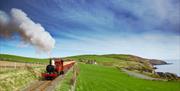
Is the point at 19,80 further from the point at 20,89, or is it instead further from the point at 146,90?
the point at 146,90

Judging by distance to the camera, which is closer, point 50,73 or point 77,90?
point 77,90

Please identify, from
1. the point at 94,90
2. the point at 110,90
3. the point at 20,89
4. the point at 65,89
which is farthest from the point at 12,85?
the point at 110,90

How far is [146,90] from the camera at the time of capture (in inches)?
1289

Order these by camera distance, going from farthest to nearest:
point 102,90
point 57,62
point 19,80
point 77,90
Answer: point 57,62 → point 19,80 → point 102,90 → point 77,90

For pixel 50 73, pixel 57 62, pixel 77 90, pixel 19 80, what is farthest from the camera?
pixel 57 62

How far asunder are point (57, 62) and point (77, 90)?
64.3 ft

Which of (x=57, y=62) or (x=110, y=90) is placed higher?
(x=57, y=62)

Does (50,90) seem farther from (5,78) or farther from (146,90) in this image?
(146,90)

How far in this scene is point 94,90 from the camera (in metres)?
28.9

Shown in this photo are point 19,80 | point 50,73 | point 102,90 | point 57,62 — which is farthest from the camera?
point 57,62

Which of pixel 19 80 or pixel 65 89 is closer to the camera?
pixel 65 89

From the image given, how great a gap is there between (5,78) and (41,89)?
4995mm

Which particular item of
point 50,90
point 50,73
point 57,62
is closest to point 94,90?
point 50,90

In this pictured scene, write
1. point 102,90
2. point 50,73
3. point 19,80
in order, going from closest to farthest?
point 102,90, point 19,80, point 50,73
